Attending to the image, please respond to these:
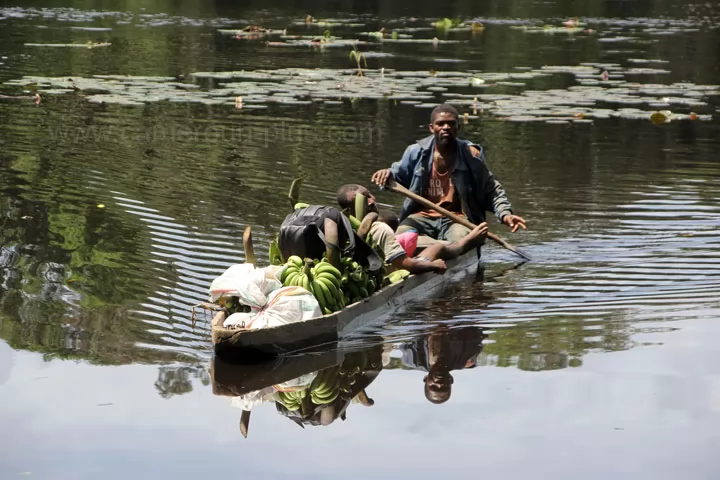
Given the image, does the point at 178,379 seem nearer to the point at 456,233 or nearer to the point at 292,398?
the point at 292,398

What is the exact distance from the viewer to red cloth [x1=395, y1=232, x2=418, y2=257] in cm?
880

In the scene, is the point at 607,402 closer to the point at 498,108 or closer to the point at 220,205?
the point at 220,205

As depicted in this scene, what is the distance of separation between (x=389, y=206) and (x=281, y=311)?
490 cm

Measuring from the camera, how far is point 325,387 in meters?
6.60

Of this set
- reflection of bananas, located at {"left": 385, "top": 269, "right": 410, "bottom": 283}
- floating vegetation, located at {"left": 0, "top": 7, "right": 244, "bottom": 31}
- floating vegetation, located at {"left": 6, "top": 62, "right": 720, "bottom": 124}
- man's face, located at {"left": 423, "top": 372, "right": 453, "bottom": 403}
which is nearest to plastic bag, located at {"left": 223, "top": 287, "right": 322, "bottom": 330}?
man's face, located at {"left": 423, "top": 372, "right": 453, "bottom": 403}

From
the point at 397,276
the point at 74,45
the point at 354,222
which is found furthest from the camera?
the point at 74,45

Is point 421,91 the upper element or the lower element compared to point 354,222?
lower

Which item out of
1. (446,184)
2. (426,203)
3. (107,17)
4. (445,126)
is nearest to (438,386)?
(426,203)

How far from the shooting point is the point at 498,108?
16984mm

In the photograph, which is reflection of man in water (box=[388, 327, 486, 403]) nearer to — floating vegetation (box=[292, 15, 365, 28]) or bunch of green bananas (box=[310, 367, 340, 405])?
bunch of green bananas (box=[310, 367, 340, 405])

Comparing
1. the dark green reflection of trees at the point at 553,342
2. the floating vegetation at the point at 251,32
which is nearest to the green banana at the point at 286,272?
the dark green reflection of trees at the point at 553,342

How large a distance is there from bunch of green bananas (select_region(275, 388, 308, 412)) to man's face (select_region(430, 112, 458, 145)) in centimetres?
317

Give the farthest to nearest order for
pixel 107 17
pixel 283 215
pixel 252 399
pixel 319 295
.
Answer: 1. pixel 107 17
2. pixel 283 215
3. pixel 319 295
4. pixel 252 399

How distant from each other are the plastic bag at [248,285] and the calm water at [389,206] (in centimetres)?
40
